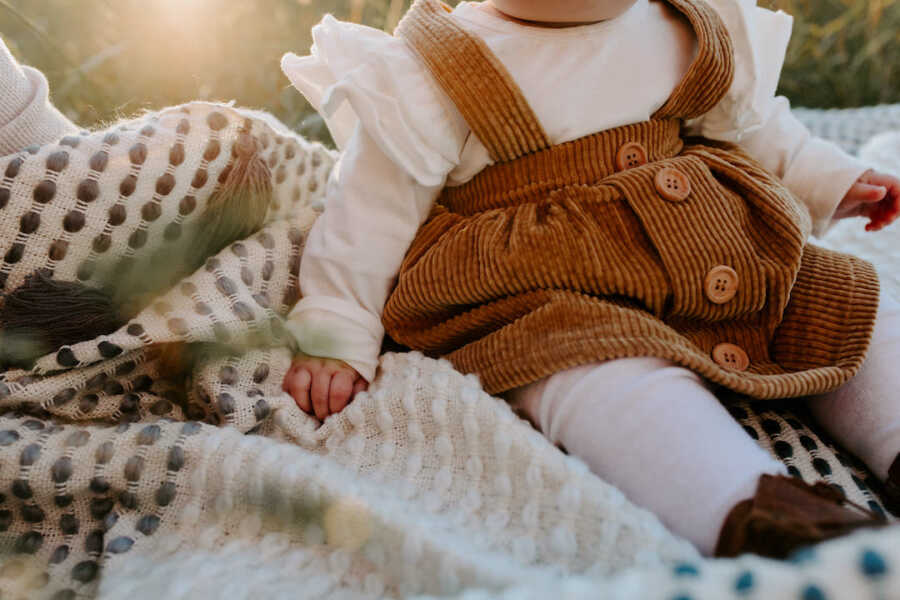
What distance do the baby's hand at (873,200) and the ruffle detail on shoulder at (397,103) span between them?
0.54 metres

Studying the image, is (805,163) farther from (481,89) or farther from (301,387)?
(301,387)

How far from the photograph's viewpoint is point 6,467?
67cm

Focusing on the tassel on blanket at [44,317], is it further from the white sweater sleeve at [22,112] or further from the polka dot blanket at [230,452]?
the white sweater sleeve at [22,112]

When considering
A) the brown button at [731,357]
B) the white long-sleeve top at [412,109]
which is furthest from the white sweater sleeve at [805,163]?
the brown button at [731,357]

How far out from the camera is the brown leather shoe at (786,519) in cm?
50

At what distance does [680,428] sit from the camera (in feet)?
2.14

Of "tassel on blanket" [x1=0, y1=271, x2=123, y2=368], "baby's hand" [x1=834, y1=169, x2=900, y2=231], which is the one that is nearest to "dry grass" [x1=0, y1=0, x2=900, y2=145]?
"tassel on blanket" [x1=0, y1=271, x2=123, y2=368]

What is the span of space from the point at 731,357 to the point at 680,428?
18 centimetres

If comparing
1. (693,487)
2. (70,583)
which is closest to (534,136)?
(693,487)

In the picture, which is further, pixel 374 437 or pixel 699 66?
pixel 699 66

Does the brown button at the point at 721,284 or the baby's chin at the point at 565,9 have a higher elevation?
the baby's chin at the point at 565,9

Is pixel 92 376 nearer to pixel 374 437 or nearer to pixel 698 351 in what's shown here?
pixel 374 437

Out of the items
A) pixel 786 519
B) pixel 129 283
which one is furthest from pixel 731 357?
pixel 129 283

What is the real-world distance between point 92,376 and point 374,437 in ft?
0.97
